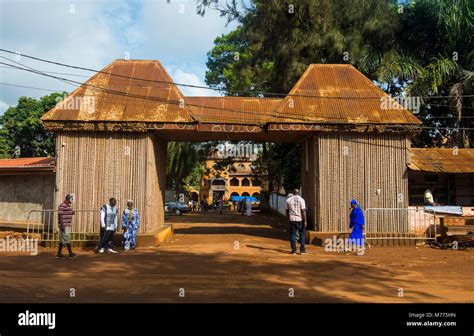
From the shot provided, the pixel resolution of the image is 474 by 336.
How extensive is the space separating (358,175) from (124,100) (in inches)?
341

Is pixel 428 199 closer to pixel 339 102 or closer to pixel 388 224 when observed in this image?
pixel 388 224

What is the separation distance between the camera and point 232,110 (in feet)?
52.1

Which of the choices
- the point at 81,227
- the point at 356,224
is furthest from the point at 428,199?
the point at 81,227

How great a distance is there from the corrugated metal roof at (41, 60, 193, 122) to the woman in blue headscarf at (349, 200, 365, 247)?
6.29m

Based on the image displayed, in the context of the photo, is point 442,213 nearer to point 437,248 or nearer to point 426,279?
point 437,248

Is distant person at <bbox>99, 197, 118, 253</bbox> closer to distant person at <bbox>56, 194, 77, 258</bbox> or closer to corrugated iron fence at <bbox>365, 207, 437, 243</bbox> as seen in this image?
distant person at <bbox>56, 194, 77, 258</bbox>

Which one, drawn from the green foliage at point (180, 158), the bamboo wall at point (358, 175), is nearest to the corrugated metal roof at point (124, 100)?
the bamboo wall at point (358, 175)

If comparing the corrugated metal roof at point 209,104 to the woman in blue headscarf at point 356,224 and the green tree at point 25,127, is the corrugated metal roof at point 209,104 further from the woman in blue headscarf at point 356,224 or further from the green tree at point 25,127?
the green tree at point 25,127

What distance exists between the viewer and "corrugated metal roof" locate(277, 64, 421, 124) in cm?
1412

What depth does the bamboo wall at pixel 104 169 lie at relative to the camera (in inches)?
541

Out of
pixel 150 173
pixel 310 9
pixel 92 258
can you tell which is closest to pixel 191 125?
pixel 150 173

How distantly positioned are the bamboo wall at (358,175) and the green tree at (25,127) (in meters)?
31.4

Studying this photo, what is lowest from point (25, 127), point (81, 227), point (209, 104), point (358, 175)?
point (81, 227)

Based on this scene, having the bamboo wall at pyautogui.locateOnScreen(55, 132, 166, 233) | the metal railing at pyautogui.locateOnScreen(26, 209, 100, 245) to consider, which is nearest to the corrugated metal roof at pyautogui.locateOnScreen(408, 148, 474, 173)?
the bamboo wall at pyautogui.locateOnScreen(55, 132, 166, 233)
